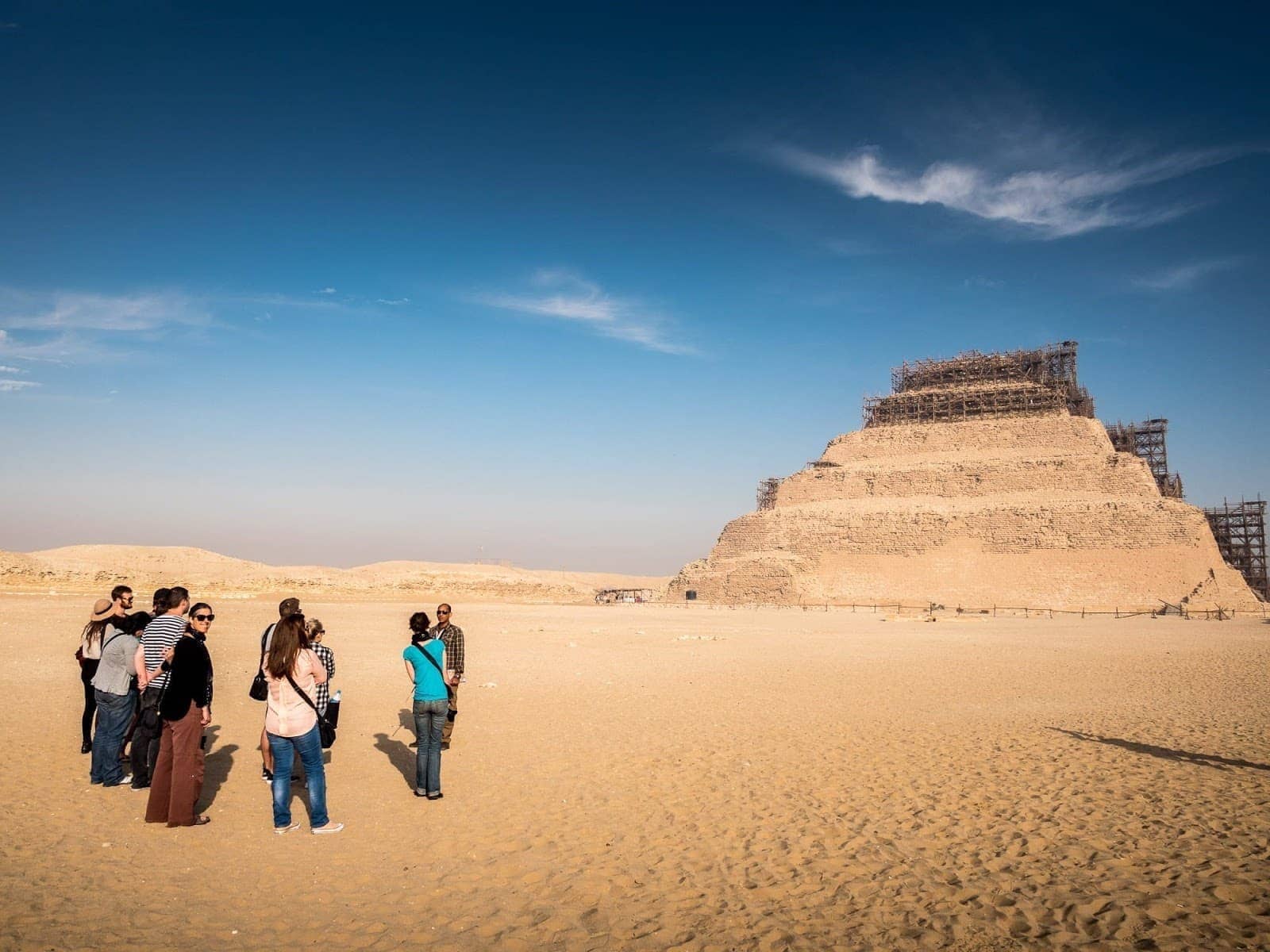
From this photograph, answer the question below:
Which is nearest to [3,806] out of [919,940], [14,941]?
[14,941]

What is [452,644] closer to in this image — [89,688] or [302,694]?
[302,694]

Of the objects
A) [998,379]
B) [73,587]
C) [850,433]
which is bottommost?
[73,587]

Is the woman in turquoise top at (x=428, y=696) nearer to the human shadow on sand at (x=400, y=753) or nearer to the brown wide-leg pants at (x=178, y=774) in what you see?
the human shadow on sand at (x=400, y=753)

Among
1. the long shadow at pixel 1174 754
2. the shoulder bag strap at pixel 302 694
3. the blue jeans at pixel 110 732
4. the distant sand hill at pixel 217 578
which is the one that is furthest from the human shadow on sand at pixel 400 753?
the distant sand hill at pixel 217 578

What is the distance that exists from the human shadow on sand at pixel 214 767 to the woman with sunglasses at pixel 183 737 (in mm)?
692

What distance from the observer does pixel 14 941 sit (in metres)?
4.29

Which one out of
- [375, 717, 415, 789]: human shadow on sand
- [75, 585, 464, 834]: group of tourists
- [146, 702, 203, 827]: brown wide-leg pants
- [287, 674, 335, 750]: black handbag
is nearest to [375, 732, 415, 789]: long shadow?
[375, 717, 415, 789]: human shadow on sand

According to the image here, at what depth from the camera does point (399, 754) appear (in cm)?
949

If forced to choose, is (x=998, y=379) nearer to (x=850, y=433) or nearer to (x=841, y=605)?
(x=850, y=433)

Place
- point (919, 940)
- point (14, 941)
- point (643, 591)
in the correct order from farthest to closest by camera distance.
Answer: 1. point (643, 591)
2. point (919, 940)
3. point (14, 941)

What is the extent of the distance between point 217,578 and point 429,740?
6676 centimetres

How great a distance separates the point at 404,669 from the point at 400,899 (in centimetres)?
1277

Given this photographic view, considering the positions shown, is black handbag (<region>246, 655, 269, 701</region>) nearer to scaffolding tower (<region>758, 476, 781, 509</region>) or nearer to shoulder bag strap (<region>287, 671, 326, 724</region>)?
shoulder bag strap (<region>287, 671, 326, 724</region>)

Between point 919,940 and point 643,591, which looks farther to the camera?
point 643,591
